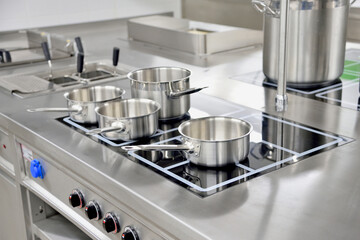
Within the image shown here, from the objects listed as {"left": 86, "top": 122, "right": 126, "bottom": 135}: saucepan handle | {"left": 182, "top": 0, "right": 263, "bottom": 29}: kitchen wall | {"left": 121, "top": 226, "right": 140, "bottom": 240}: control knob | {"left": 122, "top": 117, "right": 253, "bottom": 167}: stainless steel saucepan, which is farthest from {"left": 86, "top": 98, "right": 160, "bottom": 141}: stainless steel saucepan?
{"left": 182, "top": 0, "right": 263, "bottom": 29}: kitchen wall

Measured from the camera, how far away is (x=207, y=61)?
194 cm

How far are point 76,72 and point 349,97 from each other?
0.97 metres

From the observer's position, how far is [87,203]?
1.14 metres

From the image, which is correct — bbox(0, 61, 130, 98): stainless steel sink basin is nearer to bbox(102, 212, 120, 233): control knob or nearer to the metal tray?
the metal tray

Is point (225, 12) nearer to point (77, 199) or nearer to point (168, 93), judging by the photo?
point (168, 93)

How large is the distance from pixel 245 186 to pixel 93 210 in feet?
1.16

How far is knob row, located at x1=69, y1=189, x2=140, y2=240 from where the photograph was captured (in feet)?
3.23

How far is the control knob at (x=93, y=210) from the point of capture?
1087 mm

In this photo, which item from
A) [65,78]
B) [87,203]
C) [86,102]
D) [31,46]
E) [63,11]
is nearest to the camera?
[87,203]

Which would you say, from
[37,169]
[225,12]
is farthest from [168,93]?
[225,12]

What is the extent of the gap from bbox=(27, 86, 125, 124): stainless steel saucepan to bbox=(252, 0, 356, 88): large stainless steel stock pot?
49 cm

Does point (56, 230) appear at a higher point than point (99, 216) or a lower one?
lower

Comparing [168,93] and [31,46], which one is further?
[31,46]

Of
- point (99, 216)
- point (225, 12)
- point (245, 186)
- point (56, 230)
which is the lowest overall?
point (56, 230)
